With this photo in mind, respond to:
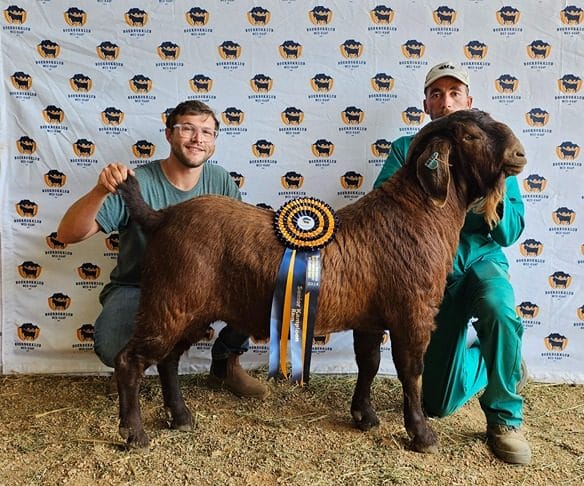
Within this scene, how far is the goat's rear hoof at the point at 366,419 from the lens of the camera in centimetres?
318

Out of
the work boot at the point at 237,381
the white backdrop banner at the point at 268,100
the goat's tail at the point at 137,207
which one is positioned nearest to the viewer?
the goat's tail at the point at 137,207

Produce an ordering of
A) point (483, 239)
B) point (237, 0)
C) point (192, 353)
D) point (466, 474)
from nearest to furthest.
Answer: point (466, 474), point (483, 239), point (237, 0), point (192, 353)

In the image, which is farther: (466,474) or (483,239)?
(483,239)

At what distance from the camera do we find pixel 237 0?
149 inches

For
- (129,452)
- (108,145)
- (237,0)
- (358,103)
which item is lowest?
(129,452)

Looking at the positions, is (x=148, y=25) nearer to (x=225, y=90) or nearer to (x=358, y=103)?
(x=225, y=90)

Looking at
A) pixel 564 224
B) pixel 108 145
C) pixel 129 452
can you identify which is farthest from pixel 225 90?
pixel 564 224

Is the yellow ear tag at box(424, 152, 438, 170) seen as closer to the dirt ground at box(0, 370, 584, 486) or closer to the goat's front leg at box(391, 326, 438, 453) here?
the goat's front leg at box(391, 326, 438, 453)

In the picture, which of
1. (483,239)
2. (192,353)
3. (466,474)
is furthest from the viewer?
(192,353)

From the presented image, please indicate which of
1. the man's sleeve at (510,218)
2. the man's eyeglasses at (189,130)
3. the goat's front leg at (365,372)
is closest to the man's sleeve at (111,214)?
the man's eyeglasses at (189,130)

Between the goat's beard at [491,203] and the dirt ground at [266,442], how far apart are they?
4.46 feet

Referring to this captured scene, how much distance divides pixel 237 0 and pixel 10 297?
2934mm

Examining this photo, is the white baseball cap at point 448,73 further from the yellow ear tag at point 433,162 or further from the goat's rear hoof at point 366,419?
the goat's rear hoof at point 366,419

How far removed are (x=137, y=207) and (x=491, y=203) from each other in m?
1.95
